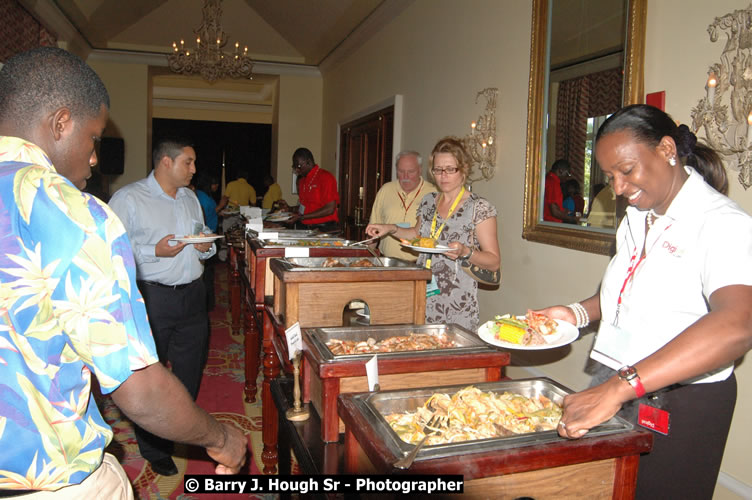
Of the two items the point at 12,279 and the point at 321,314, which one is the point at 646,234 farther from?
the point at 12,279

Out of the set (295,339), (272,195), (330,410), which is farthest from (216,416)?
(272,195)

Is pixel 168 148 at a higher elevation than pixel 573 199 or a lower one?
higher

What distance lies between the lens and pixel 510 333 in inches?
49.6

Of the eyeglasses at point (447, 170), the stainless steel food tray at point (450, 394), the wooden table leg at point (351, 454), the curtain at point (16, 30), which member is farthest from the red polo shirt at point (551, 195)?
the curtain at point (16, 30)

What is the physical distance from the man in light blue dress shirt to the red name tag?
1871 mm

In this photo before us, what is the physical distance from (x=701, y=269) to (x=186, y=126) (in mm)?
13519

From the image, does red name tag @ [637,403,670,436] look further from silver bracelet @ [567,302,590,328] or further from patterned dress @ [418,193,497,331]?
patterned dress @ [418,193,497,331]

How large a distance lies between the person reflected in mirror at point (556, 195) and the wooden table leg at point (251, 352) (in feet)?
5.54

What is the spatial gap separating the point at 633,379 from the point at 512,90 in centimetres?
264

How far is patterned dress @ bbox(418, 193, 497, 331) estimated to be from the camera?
2.22 metres

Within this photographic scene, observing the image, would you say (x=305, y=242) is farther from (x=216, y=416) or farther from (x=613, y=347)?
(x=613, y=347)

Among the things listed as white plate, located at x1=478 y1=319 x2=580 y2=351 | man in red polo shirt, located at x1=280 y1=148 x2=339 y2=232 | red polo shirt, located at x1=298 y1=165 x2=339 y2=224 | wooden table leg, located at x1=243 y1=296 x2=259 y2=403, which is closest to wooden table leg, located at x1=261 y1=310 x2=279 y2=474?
wooden table leg, located at x1=243 y1=296 x2=259 y2=403

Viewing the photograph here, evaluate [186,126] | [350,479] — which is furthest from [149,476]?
[186,126]

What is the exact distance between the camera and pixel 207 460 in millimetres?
2467
